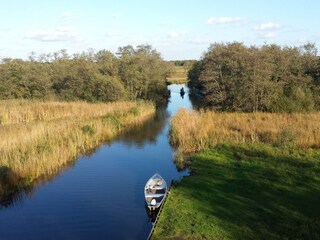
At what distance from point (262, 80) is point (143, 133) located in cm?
1293

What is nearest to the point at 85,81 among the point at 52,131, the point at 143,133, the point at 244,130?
the point at 143,133

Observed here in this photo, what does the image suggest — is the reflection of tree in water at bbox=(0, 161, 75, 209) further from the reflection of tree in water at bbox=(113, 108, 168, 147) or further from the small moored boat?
the reflection of tree in water at bbox=(113, 108, 168, 147)

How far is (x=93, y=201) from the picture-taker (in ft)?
59.6

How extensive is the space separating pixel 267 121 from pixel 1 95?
135ft

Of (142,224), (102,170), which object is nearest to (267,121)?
(102,170)

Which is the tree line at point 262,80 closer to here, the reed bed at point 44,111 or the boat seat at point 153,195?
the reed bed at point 44,111

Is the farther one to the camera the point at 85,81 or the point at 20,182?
the point at 85,81

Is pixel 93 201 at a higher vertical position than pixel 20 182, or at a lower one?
lower

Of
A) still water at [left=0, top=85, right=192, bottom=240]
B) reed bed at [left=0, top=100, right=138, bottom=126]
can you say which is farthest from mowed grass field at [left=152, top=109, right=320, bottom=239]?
reed bed at [left=0, top=100, right=138, bottom=126]

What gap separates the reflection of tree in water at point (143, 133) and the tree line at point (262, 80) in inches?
274

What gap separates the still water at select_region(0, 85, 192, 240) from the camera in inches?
591

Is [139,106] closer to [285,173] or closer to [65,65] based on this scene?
[65,65]

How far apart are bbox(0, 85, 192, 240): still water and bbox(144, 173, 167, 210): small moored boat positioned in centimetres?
64

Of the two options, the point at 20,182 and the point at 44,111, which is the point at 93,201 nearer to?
the point at 20,182
